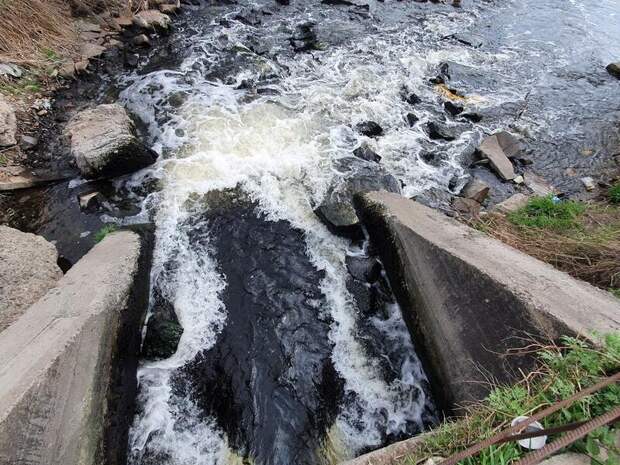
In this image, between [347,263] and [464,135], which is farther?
[464,135]

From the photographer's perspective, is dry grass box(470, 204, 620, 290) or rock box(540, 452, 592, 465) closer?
rock box(540, 452, 592, 465)

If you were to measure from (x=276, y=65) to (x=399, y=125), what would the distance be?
3.42 m

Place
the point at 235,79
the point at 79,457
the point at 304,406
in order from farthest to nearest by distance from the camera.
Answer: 1. the point at 235,79
2. the point at 304,406
3. the point at 79,457

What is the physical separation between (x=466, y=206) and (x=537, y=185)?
1684mm

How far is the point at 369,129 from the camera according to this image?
7.59 metres

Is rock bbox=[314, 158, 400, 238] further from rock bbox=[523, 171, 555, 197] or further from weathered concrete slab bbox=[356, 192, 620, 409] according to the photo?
rock bbox=[523, 171, 555, 197]

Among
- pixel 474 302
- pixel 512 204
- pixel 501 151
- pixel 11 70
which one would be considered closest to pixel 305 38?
pixel 501 151

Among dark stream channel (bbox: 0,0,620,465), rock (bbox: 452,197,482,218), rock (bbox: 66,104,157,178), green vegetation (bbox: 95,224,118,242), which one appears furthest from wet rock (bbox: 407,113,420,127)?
green vegetation (bbox: 95,224,118,242)

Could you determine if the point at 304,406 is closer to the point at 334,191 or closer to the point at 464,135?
the point at 334,191

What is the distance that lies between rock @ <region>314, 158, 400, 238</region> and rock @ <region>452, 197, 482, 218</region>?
987 mm

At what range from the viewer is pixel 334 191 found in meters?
6.33

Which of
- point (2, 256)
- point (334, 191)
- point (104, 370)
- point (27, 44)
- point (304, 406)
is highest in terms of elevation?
point (27, 44)

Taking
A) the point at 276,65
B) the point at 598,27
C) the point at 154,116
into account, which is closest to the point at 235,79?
the point at 276,65

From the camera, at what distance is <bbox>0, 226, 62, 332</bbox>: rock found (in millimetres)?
4113
